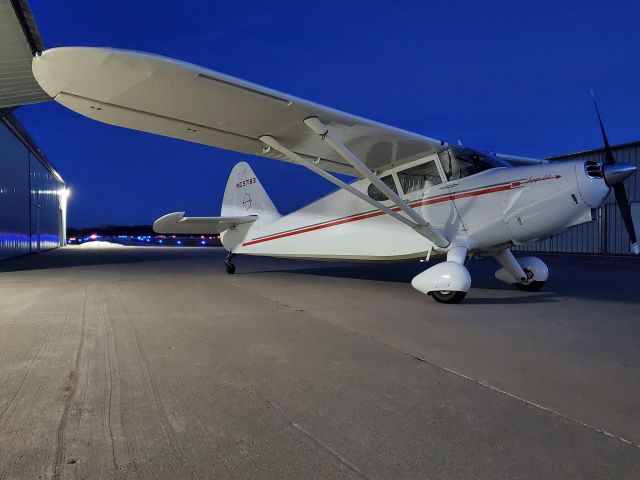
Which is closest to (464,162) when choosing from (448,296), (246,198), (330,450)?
(448,296)

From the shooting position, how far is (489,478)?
1757mm

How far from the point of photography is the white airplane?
198 inches

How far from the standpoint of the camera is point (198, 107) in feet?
19.1

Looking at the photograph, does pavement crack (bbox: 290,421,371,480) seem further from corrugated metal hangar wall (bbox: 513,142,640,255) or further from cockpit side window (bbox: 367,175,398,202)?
corrugated metal hangar wall (bbox: 513,142,640,255)

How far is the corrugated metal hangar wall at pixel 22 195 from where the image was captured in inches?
628

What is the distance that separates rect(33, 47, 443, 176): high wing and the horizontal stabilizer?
282 cm

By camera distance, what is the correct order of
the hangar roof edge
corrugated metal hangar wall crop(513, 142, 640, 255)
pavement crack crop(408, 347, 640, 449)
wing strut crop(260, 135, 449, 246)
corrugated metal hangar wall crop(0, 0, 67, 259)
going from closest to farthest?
pavement crack crop(408, 347, 640, 449), wing strut crop(260, 135, 449, 246), corrugated metal hangar wall crop(0, 0, 67, 259), the hangar roof edge, corrugated metal hangar wall crop(513, 142, 640, 255)

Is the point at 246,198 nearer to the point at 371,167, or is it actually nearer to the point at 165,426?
the point at 371,167

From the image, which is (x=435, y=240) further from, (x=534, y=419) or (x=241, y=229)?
(x=241, y=229)

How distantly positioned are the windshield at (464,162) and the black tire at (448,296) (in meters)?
2.02

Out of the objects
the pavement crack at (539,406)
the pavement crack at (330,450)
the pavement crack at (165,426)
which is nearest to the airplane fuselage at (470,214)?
the pavement crack at (539,406)

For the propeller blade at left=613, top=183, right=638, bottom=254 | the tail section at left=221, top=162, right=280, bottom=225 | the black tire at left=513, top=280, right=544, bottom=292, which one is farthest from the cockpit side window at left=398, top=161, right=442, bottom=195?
the tail section at left=221, top=162, right=280, bottom=225

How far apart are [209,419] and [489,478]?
54.9 inches

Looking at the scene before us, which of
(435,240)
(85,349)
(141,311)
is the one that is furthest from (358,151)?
(85,349)
